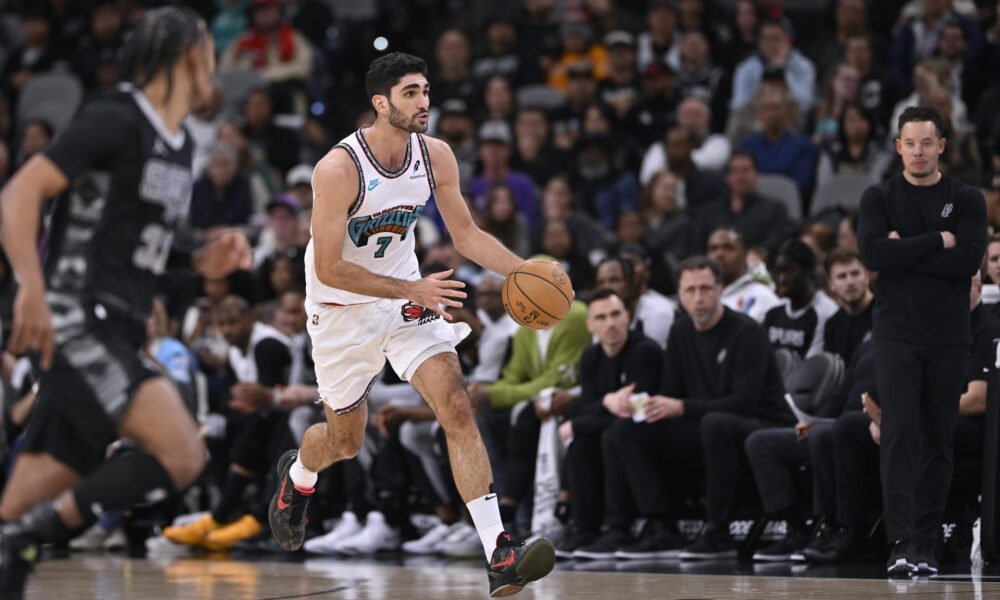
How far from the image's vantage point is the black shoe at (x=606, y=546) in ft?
26.6

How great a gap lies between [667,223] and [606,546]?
3.53 meters

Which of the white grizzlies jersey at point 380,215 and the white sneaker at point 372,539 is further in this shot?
the white sneaker at point 372,539

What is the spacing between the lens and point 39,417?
14.7 feet

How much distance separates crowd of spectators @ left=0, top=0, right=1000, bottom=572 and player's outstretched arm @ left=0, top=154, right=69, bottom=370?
0.55m

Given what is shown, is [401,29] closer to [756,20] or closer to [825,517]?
A: [756,20]

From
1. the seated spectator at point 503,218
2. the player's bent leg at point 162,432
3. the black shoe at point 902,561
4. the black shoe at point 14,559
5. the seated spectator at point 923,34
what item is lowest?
the black shoe at point 902,561

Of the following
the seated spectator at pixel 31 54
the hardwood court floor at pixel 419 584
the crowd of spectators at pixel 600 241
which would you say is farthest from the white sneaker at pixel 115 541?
the seated spectator at pixel 31 54

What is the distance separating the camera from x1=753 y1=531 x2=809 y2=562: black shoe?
7.63m

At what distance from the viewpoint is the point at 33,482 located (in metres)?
4.44

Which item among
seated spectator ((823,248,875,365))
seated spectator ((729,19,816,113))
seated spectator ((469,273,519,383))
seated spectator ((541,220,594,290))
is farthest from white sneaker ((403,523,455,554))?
seated spectator ((729,19,816,113))

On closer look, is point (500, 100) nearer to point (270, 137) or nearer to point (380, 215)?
point (270, 137)

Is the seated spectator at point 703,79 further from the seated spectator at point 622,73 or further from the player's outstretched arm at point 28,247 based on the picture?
the player's outstretched arm at point 28,247

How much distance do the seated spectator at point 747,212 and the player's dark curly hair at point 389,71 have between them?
5048mm

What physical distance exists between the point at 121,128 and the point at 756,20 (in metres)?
10.0
